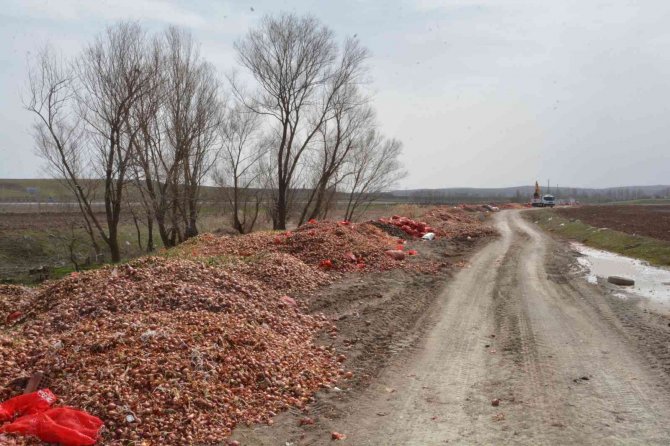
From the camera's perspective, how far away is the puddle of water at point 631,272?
37.3ft

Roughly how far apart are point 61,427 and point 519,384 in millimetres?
4850

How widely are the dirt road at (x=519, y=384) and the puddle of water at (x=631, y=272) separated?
1908 millimetres

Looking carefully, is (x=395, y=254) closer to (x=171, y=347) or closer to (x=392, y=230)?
(x=392, y=230)

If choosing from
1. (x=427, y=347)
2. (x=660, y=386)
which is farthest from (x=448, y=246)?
(x=660, y=386)

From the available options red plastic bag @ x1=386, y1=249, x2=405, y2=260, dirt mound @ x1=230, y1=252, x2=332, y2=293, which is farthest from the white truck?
dirt mound @ x1=230, y1=252, x2=332, y2=293

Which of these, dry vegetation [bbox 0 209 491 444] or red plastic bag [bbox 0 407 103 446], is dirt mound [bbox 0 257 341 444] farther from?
red plastic bag [bbox 0 407 103 446]

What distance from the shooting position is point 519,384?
6.04 meters

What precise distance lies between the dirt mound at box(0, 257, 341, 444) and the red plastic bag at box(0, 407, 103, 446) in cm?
14

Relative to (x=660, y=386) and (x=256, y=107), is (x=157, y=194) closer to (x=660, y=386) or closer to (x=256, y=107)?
(x=256, y=107)

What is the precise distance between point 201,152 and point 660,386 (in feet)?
73.9

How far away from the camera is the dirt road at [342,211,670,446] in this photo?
487 cm

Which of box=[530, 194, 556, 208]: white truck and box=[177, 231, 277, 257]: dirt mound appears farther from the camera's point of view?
box=[530, 194, 556, 208]: white truck

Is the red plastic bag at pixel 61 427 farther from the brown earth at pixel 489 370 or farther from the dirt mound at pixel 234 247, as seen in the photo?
the dirt mound at pixel 234 247

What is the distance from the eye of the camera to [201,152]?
82.4 feet
